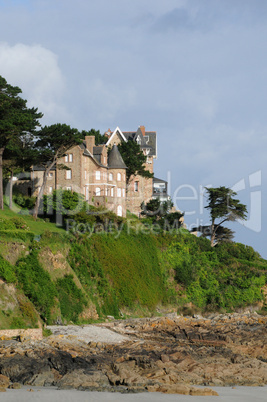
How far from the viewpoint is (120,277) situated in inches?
2015

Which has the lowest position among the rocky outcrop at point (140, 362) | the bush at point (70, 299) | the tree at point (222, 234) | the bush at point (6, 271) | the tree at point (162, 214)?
the rocky outcrop at point (140, 362)

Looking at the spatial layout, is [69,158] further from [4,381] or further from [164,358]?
[4,381]

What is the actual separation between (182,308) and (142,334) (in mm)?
20512

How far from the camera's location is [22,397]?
20469 mm

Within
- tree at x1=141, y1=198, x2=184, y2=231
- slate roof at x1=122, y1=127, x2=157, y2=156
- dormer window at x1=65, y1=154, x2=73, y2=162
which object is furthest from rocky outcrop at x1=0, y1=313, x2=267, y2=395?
slate roof at x1=122, y1=127, x2=157, y2=156

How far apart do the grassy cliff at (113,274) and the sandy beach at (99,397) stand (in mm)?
12317

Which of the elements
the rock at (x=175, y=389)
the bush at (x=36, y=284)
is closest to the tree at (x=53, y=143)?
the bush at (x=36, y=284)

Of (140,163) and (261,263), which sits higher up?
(140,163)

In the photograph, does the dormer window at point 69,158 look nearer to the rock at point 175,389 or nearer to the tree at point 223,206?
the tree at point 223,206

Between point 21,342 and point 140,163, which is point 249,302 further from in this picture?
point 21,342

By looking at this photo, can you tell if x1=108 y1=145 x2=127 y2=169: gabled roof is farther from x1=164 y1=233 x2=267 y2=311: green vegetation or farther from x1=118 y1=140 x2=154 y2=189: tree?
x1=164 y1=233 x2=267 y2=311: green vegetation

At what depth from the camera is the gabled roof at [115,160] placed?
235 feet

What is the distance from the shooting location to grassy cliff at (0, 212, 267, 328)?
37.7m

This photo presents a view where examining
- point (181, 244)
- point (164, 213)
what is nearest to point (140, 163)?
point (164, 213)
